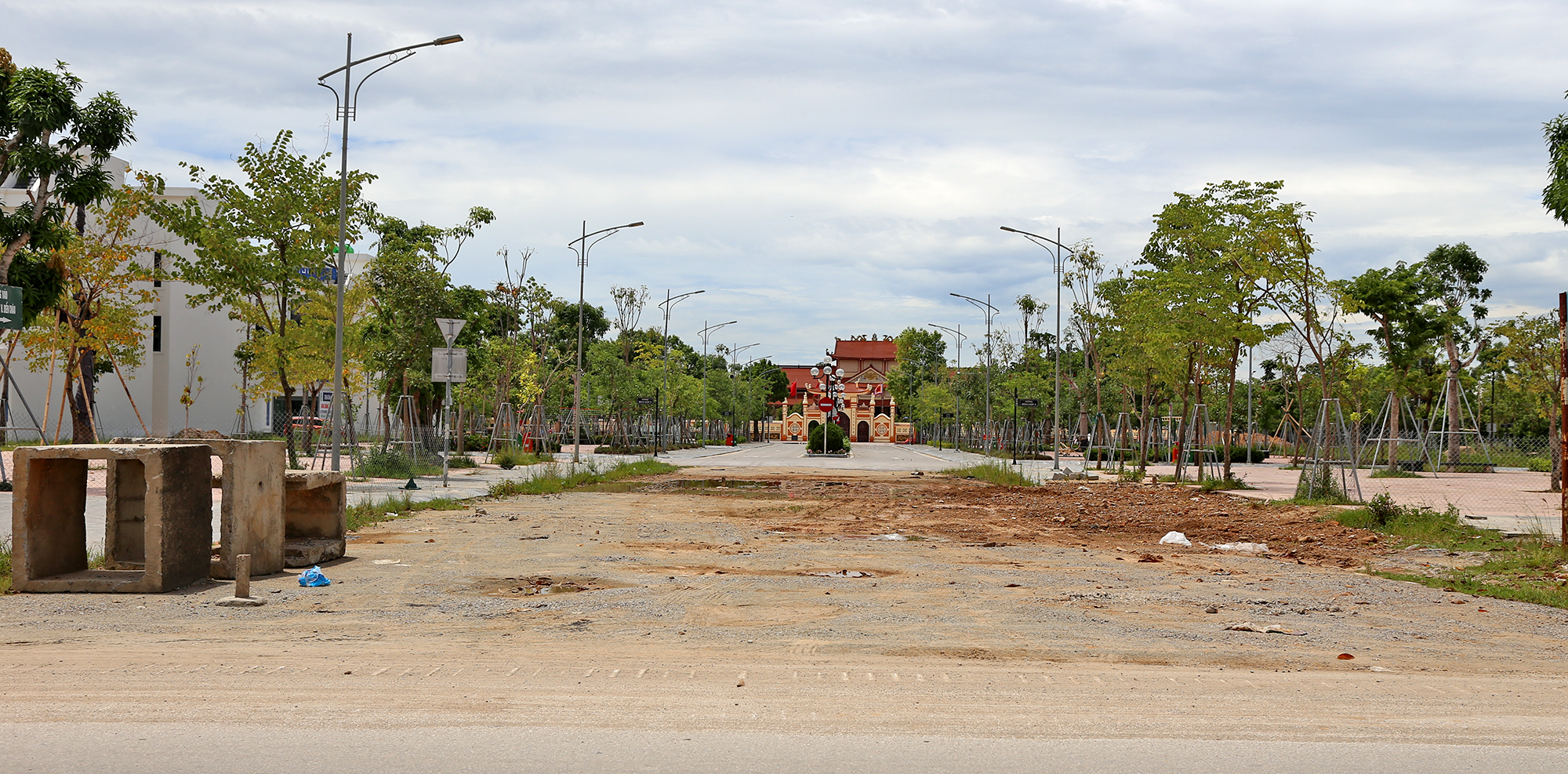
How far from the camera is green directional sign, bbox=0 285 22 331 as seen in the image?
53.6 feet

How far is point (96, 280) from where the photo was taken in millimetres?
33562

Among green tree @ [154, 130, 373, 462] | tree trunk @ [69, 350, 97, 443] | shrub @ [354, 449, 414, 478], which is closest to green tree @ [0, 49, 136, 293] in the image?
green tree @ [154, 130, 373, 462]

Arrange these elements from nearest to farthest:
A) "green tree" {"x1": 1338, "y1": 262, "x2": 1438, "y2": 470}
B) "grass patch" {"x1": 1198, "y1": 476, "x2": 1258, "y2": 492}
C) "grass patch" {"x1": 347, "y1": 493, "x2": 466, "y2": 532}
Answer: "grass patch" {"x1": 347, "y1": 493, "x2": 466, "y2": 532}
"grass patch" {"x1": 1198, "y1": 476, "x2": 1258, "y2": 492}
"green tree" {"x1": 1338, "y1": 262, "x2": 1438, "y2": 470}

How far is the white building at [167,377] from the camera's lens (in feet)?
158

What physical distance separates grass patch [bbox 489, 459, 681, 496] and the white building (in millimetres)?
20854

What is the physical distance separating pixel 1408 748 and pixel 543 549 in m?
9.89

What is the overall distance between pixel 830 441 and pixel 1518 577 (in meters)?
53.8

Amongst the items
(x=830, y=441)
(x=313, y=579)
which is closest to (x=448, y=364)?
(x=313, y=579)

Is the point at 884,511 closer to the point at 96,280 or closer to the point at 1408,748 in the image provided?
the point at 1408,748

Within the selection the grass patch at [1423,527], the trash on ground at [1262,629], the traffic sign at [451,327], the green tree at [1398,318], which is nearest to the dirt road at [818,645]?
the trash on ground at [1262,629]

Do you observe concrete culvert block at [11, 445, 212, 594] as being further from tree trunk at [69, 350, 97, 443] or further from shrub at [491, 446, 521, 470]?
tree trunk at [69, 350, 97, 443]

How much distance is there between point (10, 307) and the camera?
1647cm

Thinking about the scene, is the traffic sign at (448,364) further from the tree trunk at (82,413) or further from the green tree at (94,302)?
the tree trunk at (82,413)

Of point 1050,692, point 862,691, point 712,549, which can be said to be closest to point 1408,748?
point 1050,692
